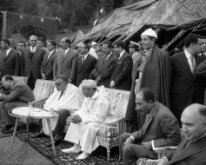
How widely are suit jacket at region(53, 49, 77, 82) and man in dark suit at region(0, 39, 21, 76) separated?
4.69ft

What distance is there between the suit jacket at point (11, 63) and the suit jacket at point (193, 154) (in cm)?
717

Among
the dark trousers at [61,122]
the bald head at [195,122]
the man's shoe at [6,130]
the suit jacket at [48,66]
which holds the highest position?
the suit jacket at [48,66]

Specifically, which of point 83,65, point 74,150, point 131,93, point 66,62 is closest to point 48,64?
point 66,62

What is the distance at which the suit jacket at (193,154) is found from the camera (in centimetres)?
279

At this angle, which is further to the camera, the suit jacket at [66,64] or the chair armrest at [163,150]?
the suit jacket at [66,64]

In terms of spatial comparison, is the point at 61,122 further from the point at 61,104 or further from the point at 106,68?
the point at 106,68

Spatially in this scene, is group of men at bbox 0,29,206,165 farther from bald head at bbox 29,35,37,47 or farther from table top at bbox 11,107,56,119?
table top at bbox 11,107,56,119

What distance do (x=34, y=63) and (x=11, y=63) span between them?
27.6 inches

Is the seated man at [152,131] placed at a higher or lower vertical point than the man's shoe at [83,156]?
higher

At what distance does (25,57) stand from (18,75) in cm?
52

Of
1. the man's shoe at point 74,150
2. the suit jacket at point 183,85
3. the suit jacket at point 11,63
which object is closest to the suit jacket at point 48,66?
the suit jacket at point 11,63

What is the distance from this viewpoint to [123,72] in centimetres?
734

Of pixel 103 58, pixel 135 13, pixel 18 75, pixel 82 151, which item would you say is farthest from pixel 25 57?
pixel 135 13

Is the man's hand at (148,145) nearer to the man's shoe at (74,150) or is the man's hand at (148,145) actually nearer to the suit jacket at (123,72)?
the man's shoe at (74,150)
